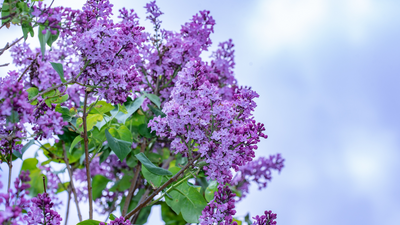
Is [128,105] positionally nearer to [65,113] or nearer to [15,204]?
[65,113]

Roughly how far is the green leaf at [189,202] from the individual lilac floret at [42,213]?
0.54 m

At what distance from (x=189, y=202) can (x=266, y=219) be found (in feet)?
1.37

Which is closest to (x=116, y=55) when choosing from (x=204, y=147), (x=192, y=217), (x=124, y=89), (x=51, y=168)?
(x=124, y=89)

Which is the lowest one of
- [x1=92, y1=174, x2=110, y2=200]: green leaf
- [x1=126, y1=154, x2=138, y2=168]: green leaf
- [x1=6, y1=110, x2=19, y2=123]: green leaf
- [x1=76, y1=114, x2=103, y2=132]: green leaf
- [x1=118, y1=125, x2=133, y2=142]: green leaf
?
[x1=6, y1=110, x2=19, y2=123]: green leaf

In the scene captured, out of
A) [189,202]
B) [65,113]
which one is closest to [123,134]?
[65,113]

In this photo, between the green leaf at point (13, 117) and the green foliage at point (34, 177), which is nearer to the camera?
the green leaf at point (13, 117)

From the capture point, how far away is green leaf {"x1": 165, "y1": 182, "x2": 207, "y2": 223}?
150cm

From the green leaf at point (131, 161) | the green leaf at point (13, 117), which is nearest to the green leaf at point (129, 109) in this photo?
the green leaf at point (131, 161)

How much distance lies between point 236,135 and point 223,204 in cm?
23

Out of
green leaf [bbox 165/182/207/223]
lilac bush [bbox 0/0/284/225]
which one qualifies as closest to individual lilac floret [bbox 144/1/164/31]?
lilac bush [bbox 0/0/284/225]

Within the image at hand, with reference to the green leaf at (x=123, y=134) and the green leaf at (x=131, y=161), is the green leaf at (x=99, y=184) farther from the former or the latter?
the green leaf at (x=123, y=134)

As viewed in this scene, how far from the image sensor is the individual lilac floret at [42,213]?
3.46 feet

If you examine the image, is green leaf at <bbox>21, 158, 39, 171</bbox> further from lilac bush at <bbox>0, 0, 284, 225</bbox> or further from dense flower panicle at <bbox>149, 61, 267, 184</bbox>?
dense flower panicle at <bbox>149, 61, 267, 184</bbox>

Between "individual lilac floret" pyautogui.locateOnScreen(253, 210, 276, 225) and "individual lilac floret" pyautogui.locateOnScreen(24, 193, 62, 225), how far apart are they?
63 centimetres
